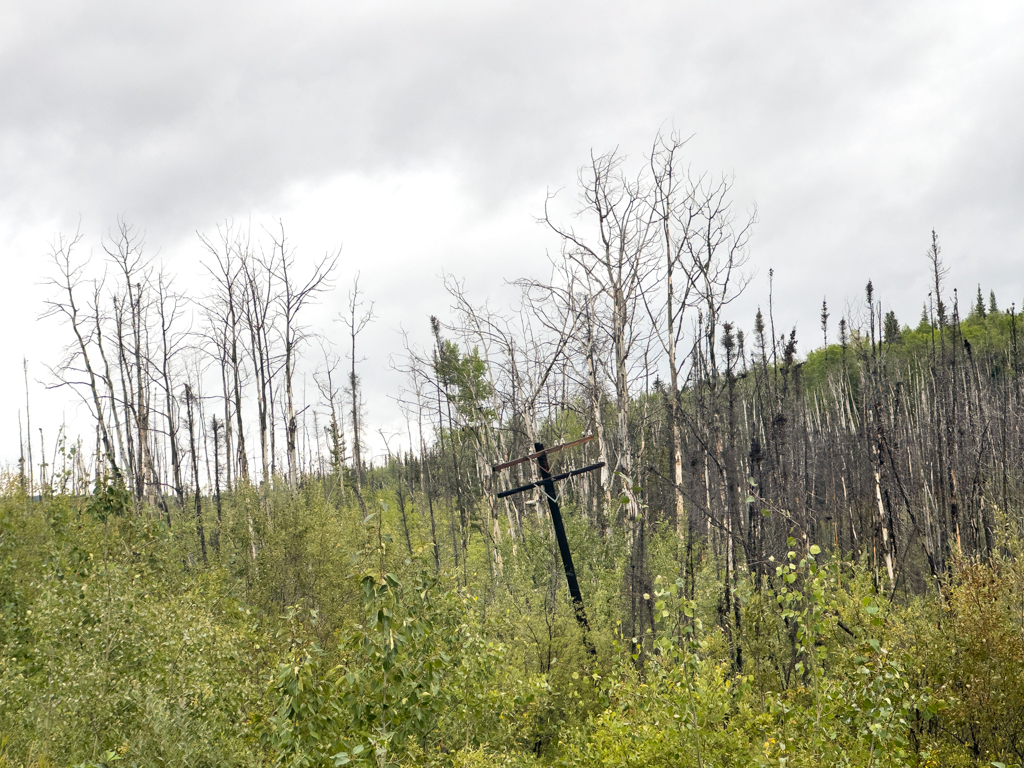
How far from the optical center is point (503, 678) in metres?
6.34

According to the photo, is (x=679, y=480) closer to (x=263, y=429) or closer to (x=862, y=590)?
(x=862, y=590)

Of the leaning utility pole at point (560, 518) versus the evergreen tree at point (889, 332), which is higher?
the evergreen tree at point (889, 332)

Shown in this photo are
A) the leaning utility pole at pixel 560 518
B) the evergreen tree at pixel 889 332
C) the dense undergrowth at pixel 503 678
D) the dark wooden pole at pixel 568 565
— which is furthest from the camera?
the evergreen tree at pixel 889 332

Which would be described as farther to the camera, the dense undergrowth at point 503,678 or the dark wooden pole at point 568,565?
the dark wooden pole at point 568,565

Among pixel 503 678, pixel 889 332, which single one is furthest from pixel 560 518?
pixel 889 332

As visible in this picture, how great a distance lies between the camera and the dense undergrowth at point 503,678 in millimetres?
3791

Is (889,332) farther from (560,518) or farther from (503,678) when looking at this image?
(503,678)

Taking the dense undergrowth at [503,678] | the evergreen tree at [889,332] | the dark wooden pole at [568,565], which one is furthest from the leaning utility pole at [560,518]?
the evergreen tree at [889,332]

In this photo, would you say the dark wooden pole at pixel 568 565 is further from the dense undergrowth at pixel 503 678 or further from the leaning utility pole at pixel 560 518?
the dense undergrowth at pixel 503 678

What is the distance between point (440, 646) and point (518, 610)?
2939 mm

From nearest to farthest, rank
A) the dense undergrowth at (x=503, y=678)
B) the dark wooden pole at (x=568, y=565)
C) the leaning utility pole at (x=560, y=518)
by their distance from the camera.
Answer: the dense undergrowth at (x=503, y=678) < the leaning utility pole at (x=560, y=518) < the dark wooden pole at (x=568, y=565)

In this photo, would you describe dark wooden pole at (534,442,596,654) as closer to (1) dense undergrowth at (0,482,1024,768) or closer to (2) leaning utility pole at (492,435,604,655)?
(2) leaning utility pole at (492,435,604,655)

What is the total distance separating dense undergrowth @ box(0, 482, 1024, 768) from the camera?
3.79m

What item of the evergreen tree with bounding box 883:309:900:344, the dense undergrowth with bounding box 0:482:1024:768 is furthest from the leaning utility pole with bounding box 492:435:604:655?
the evergreen tree with bounding box 883:309:900:344
